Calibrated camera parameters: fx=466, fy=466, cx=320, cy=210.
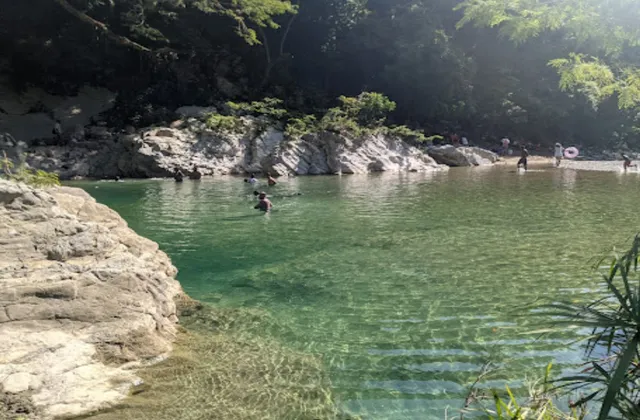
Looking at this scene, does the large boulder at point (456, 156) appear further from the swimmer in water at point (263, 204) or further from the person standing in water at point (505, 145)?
the swimmer in water at point (263, 204)

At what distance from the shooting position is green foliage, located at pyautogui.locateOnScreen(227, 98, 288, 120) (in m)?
38.2

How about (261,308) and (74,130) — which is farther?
(74,130)

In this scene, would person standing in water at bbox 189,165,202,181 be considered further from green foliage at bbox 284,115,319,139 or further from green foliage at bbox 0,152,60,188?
green foliage at bbox 0,152,60,188

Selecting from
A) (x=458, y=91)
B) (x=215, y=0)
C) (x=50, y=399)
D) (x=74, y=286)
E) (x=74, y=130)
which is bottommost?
(x=50, y=399)

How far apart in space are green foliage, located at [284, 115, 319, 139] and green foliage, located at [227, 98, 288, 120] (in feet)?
4.66

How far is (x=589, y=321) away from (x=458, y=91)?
47.0 metres

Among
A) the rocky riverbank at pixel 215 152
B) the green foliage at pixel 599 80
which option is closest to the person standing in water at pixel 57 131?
the rocky riverbank at pixel 215 152

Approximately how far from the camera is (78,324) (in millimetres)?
5848

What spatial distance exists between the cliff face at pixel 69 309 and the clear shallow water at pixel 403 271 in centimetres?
184

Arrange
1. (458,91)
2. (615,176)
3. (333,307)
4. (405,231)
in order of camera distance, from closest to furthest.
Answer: (333,307) < (405,231) < (615,176) < (458,91)

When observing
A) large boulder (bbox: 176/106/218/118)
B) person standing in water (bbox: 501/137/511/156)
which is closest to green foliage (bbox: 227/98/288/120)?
large boulder (bbox: 176/106/218/118)

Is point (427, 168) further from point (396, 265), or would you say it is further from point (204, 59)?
point (396, 265)

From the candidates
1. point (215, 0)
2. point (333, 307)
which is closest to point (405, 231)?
point (333, 307)

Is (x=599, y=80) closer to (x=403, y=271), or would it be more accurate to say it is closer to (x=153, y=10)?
(x=403, y=271)
